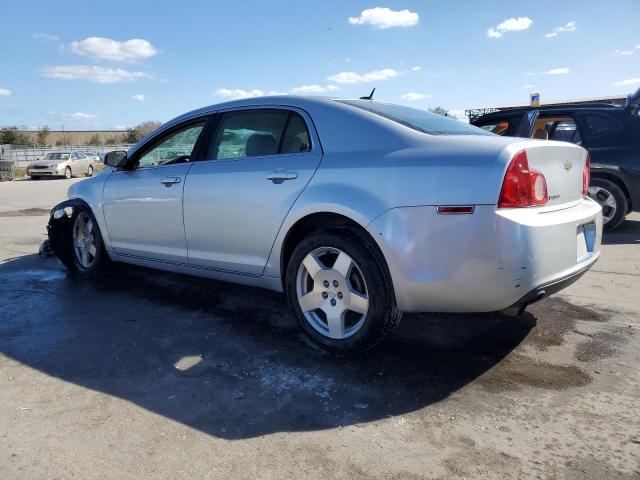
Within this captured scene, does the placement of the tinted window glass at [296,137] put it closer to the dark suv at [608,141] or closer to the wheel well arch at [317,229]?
the wheel well arch at [317,229]

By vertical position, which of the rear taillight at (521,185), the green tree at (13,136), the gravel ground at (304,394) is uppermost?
the green tree at (13,136)

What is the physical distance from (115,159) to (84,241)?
107 cm

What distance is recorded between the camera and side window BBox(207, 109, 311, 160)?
3506mm

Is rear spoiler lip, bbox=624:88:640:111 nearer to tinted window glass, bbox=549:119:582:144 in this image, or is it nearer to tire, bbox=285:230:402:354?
tinted window glass, bbox=549:119:582:144

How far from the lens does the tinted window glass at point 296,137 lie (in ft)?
11.2

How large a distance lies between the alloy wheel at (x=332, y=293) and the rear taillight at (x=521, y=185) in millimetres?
934

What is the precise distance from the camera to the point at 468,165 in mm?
2654

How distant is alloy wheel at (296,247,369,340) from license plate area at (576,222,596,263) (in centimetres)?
Answer: 128

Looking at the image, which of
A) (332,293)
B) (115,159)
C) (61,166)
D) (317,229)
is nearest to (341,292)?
(332,293)

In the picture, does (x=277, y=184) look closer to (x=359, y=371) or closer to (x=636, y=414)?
(x=359, y=371)

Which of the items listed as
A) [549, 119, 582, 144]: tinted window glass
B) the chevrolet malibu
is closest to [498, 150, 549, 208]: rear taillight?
the chevrolet malibu

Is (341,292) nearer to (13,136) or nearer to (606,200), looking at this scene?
(606,200)

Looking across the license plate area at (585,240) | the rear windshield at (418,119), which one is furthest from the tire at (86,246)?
the license plate area at (585,240)

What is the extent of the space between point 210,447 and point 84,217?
3748mm
